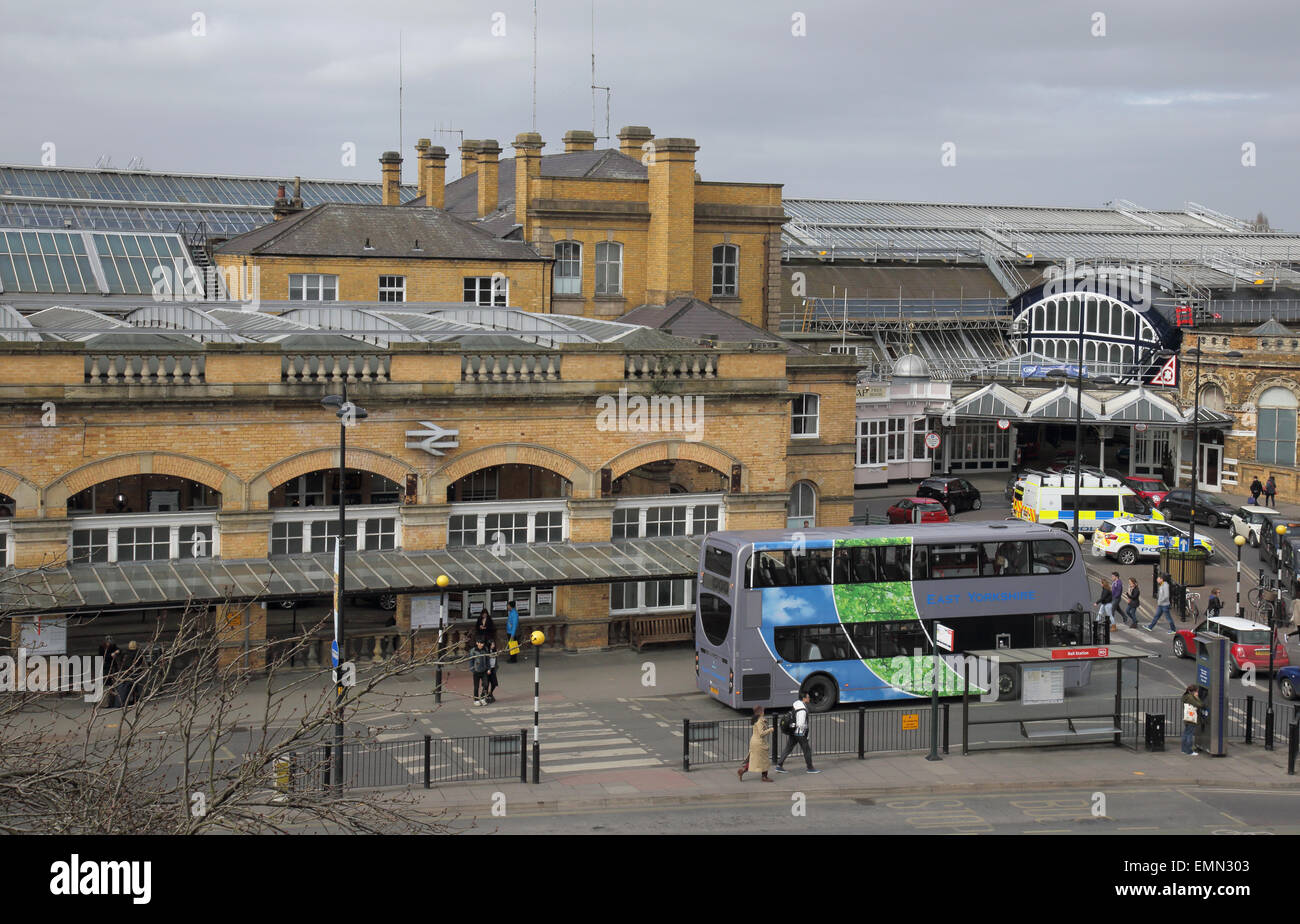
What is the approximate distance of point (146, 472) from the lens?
29594mm

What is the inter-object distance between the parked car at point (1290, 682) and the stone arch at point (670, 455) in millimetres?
12322

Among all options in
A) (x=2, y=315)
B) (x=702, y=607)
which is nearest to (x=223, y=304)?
(x=2, y=315)

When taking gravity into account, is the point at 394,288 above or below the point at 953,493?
above

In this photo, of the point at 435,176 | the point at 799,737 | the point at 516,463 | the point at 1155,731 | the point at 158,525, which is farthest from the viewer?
the point at 435,176

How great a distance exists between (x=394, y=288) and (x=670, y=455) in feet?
59.2

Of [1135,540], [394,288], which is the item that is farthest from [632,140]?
[1135,540]

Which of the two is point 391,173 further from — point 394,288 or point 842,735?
point 842,735

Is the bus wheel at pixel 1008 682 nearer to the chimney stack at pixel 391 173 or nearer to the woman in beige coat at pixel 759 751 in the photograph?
the woman in beige coat at pixel 759 751

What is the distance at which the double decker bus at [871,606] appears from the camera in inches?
1121

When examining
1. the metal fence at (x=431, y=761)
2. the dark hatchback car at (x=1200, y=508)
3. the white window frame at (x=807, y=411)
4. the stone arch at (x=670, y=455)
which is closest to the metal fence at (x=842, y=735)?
the metal fence at (x=431, y=761)

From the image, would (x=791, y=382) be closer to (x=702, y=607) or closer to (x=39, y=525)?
(x=702, y=607)

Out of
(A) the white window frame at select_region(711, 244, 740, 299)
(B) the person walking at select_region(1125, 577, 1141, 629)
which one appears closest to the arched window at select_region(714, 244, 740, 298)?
(A) the white window frame at select_region(711, 244, 740, 299)

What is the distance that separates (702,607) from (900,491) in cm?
3257

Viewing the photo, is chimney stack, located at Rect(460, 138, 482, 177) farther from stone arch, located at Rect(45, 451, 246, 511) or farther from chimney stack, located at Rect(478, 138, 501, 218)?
stone arch, located at Rect(45, 451, 246, 511)
